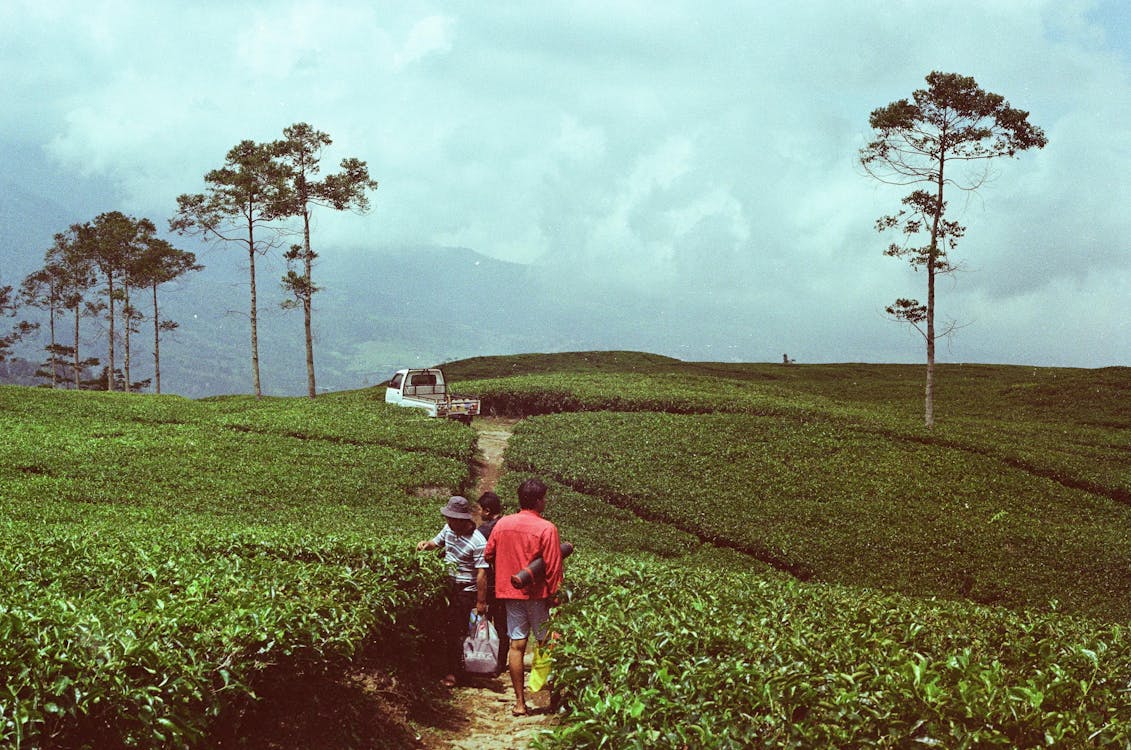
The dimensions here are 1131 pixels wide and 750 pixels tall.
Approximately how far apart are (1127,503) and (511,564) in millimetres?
26117

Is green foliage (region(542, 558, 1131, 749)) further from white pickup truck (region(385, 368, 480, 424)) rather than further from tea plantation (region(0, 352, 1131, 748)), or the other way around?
white pickup truck (region(385, 368, 480, 424))

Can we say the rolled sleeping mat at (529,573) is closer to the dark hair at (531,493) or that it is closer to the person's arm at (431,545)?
the dark hair at (531,493)

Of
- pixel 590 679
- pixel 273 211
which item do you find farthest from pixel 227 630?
pixel 273 211

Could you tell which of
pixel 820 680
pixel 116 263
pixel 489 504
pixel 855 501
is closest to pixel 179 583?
pixel 489 504

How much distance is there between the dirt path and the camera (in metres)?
10.3

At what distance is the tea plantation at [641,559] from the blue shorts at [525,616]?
26.2 inches

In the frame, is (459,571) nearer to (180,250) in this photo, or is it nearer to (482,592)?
(482,592)

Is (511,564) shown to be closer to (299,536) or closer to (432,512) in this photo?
(299,536)

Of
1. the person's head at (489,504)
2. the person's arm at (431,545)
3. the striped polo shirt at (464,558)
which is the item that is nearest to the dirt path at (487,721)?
the striped polo shirt at (464,558)

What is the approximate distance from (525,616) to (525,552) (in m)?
0.91

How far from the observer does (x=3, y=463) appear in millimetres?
26266

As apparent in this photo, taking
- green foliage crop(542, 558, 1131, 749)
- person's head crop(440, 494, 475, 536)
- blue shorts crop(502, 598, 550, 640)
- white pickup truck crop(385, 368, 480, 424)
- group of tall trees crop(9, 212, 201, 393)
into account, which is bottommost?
blue shorts crop(502, 598, 550, 640)

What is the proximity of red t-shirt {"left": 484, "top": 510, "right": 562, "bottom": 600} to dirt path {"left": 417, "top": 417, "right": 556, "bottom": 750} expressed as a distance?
4.97 ft

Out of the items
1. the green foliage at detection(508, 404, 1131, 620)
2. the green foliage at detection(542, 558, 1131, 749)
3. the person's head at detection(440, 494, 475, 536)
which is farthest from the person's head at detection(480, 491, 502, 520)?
the green foliage at detection(508, 404, 1131, 620)
